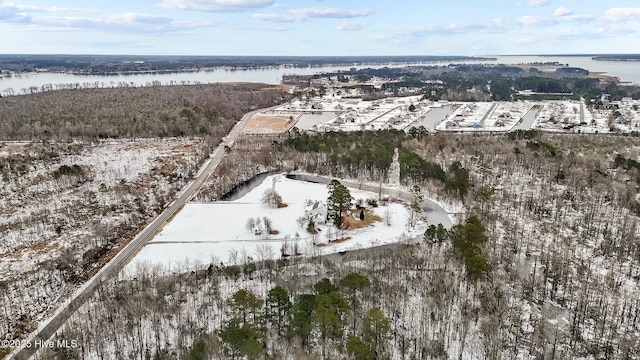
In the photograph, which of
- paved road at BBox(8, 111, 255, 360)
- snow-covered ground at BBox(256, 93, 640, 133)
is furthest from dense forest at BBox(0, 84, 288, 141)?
paved road at BBox(8, 111, 255, 360)

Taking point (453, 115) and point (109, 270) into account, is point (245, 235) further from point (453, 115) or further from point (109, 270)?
point (453, 115)

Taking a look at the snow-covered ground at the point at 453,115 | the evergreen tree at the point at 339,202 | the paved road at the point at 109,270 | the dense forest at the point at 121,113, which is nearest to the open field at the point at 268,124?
the snow-covered ground at the point at 453,115

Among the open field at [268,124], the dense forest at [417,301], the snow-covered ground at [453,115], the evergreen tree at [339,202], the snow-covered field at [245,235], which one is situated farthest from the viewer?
the snow-covered ground at [453,115]

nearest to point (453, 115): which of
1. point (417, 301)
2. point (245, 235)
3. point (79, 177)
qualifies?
point (245, 235)

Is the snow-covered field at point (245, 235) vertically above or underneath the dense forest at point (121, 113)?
underneath

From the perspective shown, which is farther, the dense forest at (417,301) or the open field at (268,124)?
the open field at (268,124)

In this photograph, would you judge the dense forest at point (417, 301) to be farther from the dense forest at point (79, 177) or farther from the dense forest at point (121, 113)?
the dense forest at point (121, 113)

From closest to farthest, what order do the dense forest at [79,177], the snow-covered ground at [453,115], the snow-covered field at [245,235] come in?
the dense forest at [79,177] → the snow-covered field at [245,235] → the snow-covered ground at [453,115]
